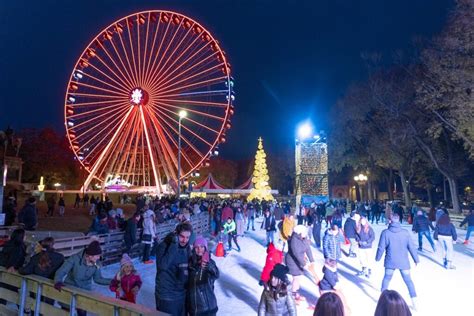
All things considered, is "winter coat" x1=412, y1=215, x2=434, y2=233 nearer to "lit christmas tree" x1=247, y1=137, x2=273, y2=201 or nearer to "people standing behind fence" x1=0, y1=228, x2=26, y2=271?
"people standing behind fence" x1=0, y1=228, x2=26, y2=271

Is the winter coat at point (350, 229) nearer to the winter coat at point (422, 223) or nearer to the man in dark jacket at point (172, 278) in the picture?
the winter coat at point (422, 223)

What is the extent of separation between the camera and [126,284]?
199 inches

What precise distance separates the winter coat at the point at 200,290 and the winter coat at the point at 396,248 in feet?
12.1

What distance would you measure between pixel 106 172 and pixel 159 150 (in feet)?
19.4

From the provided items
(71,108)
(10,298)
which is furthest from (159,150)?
(10,298)

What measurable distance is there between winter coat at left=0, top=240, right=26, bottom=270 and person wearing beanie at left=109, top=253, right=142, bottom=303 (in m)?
1.69

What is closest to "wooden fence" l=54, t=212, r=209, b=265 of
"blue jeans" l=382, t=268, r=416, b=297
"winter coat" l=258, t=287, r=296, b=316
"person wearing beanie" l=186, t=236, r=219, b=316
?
"person wearing beanie" l=186, t=236, r=219, b=316

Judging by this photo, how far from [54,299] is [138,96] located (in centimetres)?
2755

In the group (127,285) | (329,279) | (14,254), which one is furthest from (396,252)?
(14,254)

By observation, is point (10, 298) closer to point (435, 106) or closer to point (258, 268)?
point (258, 268)

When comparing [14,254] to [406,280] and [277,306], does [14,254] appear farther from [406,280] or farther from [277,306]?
[406,280]

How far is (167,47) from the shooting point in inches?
1275

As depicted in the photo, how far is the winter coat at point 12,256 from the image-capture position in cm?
596

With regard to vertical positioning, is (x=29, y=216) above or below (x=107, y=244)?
above
